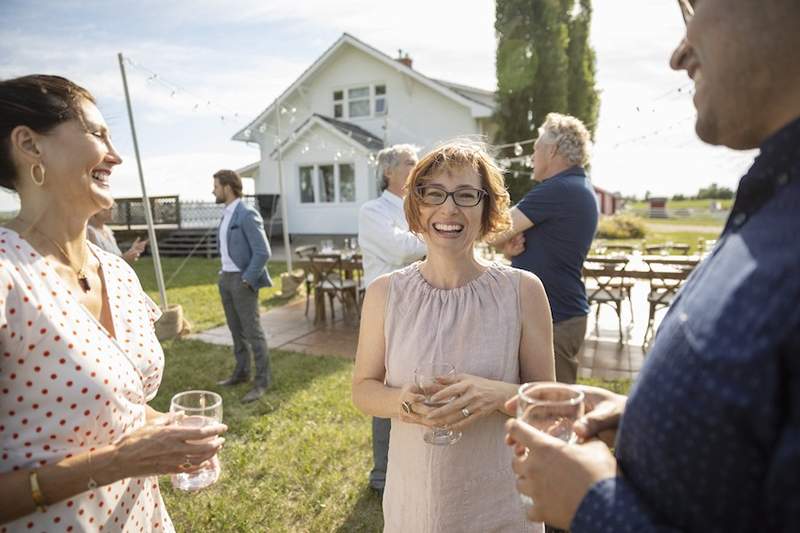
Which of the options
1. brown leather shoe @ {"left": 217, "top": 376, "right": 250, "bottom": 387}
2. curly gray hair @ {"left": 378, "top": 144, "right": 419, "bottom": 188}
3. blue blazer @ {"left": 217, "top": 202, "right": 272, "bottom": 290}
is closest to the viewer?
curly gray hair @ {"left": 378, "top": 144, "right": 419, "bottom": 188}

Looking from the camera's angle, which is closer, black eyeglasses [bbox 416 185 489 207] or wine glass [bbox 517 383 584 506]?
wine glass [bbox 517 383 584 506]

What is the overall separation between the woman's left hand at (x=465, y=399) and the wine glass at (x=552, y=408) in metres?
0.47

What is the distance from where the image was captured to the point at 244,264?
5055mm

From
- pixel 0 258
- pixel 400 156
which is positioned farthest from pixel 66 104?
pixel 400 156

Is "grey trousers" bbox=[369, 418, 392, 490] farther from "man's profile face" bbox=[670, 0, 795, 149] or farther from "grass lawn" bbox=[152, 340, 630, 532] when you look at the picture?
"man's profile face" bbox=[670, 0, 795, 149]

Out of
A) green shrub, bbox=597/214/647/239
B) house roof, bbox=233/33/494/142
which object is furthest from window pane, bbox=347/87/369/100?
green shrub, bbox=597/214/647/239

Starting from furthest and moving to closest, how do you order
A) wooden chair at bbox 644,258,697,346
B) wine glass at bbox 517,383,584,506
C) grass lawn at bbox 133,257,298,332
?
1. grass lawn at bbox 133,257,298,332
2. wooden chair at bbox 644,258,697,346
3. wine glass at bbox 517,383,584,506

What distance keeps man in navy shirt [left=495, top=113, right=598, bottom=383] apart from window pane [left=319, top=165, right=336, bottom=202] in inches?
633

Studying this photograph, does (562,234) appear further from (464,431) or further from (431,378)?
(431,378)

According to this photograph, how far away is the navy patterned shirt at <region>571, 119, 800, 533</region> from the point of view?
62 centimetres

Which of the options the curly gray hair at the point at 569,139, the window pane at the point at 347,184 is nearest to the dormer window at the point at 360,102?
the window pane at the point at 347,184

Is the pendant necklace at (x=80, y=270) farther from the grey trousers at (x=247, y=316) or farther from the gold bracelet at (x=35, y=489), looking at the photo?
the grey trousers at (x=247, y=316)

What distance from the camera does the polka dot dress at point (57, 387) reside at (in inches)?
48.6

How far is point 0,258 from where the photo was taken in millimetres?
1262
